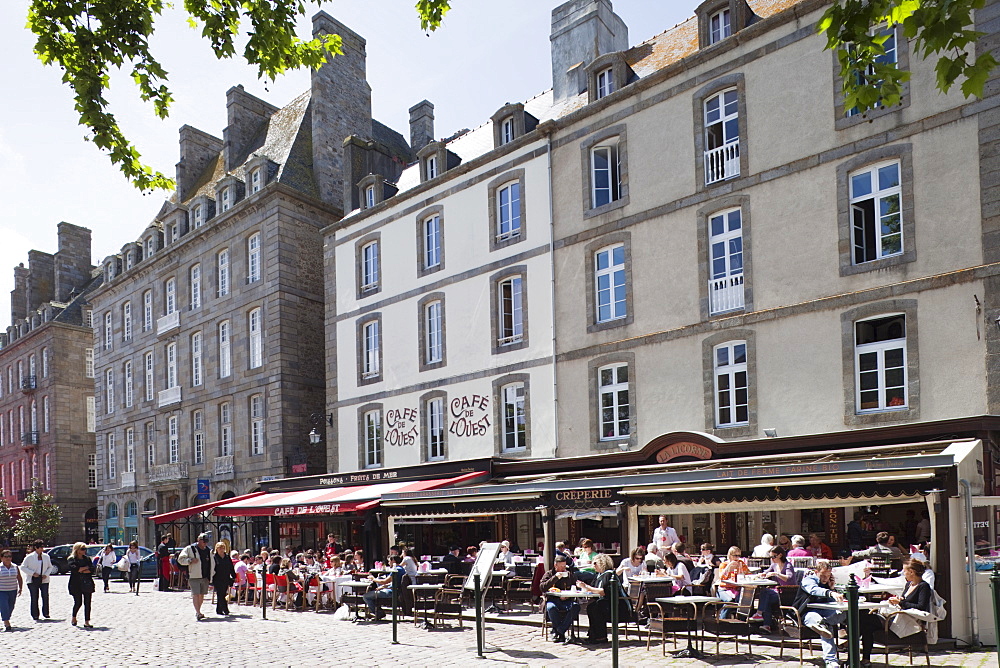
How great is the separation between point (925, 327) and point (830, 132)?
3.72m

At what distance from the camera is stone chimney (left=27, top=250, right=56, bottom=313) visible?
52344 millimetres

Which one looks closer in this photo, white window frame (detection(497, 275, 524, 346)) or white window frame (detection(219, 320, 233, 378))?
white window frame (detection(497, 275, 524, 346))

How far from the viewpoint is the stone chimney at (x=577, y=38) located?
23.1 m

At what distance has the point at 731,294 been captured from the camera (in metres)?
17.3

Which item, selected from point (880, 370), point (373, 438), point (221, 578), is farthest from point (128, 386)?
point (880, 370)

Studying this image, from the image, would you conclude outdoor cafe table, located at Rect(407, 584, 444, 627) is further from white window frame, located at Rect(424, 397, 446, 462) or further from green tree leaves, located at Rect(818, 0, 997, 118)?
green tree leaves, located at Rect(818, 0, 997, 118)

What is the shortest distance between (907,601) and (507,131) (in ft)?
50.9

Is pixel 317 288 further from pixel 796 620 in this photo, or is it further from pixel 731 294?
pixel 796 620

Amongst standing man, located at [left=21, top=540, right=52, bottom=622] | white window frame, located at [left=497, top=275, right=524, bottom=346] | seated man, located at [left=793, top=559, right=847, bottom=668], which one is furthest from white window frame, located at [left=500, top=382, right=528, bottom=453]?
seated man, located at [left=793, top=559, right=847, bottom=668]

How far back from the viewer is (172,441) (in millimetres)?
33531

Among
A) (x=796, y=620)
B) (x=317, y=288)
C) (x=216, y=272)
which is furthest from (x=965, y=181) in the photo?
(x=216, y=272)

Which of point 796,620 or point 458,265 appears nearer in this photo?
point 796,620

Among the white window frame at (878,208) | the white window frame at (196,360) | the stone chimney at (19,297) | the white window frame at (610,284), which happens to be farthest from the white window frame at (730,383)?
the stone chimney at (19,297)

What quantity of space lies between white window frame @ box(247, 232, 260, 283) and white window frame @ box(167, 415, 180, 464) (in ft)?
23.2
